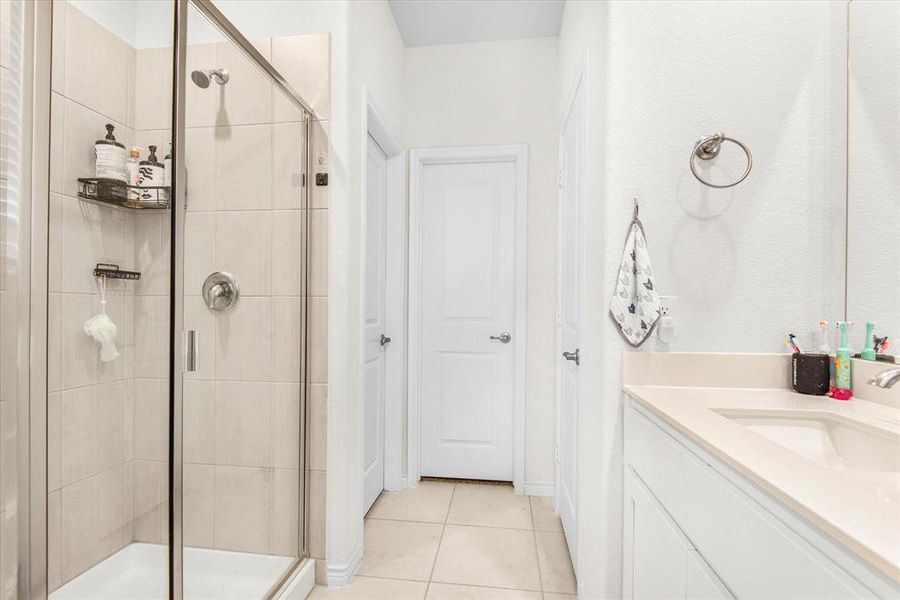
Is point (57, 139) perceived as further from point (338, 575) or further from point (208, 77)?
point (338, 575)

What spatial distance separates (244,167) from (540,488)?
7.61 feet

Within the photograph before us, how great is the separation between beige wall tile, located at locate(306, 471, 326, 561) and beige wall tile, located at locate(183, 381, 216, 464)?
501mm

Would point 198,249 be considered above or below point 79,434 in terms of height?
above

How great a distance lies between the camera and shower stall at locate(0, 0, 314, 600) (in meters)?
0.94

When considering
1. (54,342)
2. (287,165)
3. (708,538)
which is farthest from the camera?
(287,165)

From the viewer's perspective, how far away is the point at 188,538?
1274mm

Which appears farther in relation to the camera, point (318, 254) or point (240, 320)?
point (318, 254)

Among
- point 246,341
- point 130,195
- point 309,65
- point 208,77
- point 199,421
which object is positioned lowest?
point 199,421

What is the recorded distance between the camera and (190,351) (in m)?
1.28

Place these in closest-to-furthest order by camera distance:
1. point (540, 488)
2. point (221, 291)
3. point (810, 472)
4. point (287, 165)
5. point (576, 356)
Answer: point (810, 472)
point (221, 291)
point (287, 165)
point (576, 356)
point (540, 488)

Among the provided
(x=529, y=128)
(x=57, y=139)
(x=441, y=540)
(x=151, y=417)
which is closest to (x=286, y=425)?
(x=151, y=417)

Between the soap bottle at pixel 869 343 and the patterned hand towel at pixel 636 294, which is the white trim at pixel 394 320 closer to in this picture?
the patterned hand towel at pixel 636 294

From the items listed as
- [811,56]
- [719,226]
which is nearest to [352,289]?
[719,226]

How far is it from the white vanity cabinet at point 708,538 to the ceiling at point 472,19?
7.14 feet
